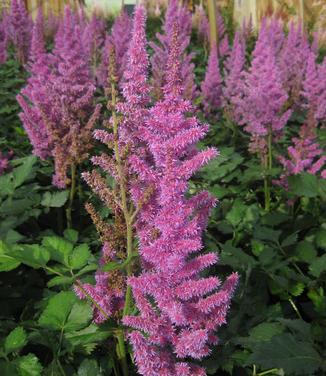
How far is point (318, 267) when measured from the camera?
207 cm

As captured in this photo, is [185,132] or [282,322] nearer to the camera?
[185,132]

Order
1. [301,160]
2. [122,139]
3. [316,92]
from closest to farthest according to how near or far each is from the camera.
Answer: [122,139] < [301,160] < [316,92]

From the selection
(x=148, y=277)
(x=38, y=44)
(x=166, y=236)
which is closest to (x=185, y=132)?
(x=166, y=236)

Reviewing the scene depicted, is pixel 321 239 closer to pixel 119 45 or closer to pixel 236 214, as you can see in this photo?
pixel 236 214

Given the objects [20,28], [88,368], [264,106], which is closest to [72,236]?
[88,368]

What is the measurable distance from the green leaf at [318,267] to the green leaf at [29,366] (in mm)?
1094

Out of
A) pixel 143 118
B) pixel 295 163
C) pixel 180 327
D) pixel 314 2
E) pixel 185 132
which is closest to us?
pixel 185 132

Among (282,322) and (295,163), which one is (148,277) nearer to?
(282,322)

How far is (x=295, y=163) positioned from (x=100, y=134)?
2.22 meters

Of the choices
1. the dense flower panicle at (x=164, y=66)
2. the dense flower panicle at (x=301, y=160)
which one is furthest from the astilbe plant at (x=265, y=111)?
the dense flower panicle at (x=164, y=66)

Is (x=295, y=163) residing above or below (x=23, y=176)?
below

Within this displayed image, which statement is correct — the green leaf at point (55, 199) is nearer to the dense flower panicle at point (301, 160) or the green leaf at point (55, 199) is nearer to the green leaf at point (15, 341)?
the green leaf at point (15, 341)

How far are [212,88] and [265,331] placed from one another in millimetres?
3373

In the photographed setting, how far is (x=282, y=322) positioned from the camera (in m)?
1.71
